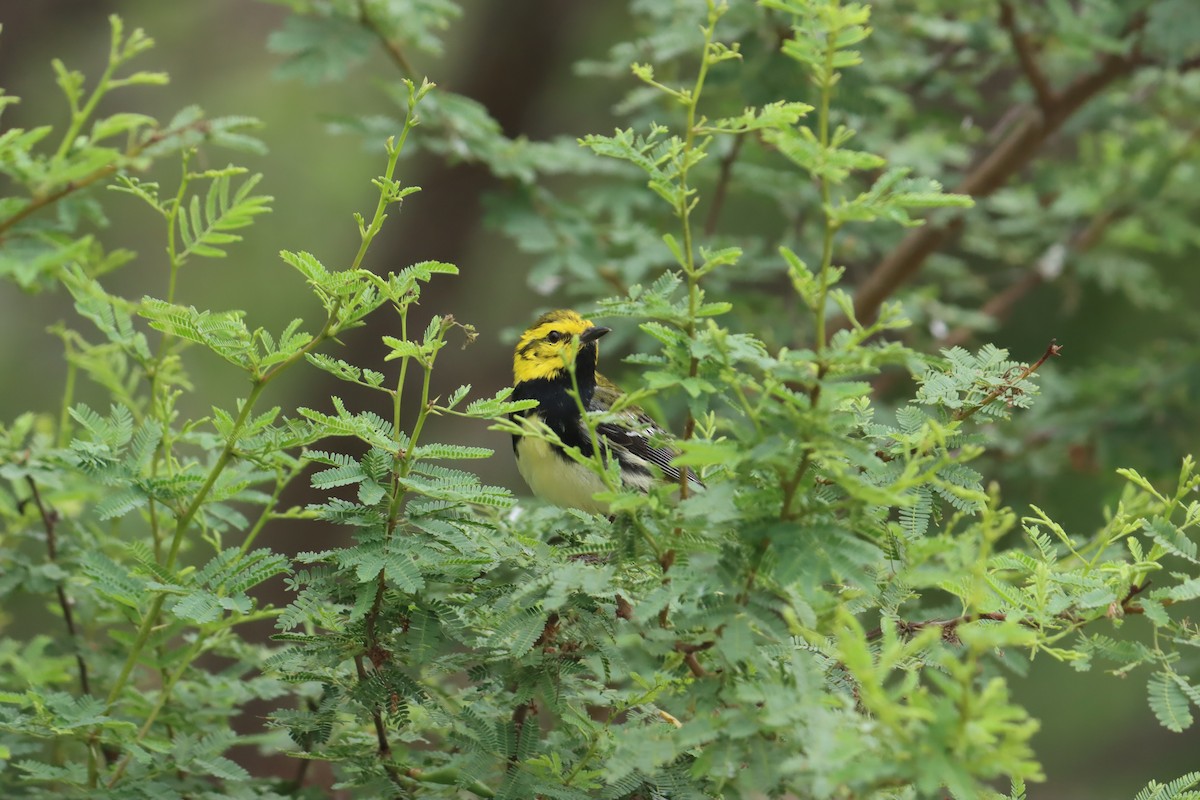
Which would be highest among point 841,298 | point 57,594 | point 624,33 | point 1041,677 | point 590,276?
point 624,33

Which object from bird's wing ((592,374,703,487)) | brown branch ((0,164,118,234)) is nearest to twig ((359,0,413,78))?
bird's wing ((592,374,703,487))

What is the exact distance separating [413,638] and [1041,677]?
5.68m

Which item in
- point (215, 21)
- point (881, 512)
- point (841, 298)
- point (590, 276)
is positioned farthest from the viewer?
point (215, 21)

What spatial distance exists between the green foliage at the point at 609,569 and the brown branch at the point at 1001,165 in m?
1.83

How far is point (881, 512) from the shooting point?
1.74 metres

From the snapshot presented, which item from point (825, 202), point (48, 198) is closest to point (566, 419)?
point (48, 198)

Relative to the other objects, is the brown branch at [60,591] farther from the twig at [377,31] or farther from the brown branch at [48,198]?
the twig at [377,31]

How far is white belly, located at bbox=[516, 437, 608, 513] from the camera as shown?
3.53 m

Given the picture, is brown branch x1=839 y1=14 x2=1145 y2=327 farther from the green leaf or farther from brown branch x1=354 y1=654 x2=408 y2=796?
brown branch x1=354 y1=654 x2=408 y2=796

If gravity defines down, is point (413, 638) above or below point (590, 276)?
below

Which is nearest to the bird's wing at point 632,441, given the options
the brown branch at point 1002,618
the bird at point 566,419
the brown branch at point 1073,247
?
the bird at point 566,419

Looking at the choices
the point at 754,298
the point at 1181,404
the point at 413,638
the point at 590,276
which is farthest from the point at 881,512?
the point at 1181,404

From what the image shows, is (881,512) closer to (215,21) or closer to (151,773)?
(151,773)

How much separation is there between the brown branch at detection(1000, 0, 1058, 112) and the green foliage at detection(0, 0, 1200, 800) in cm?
207
